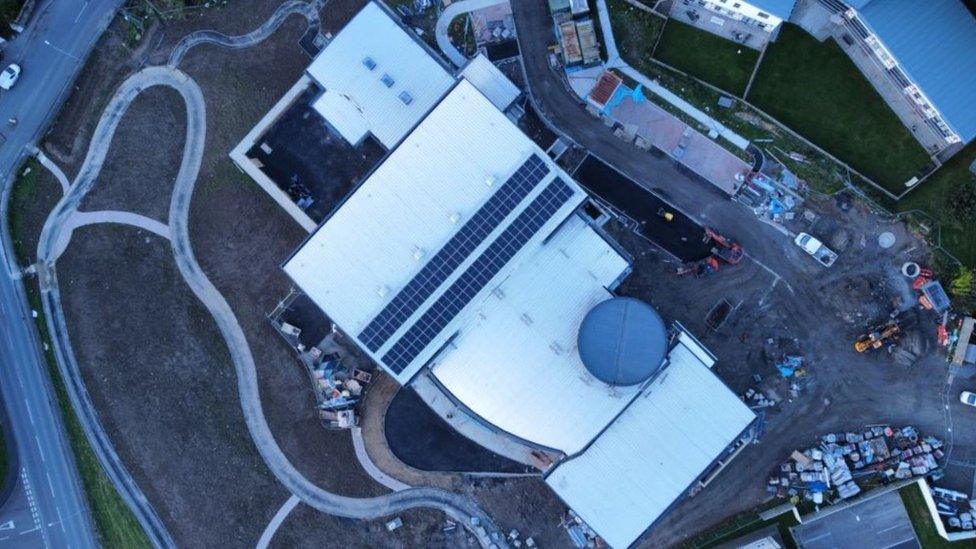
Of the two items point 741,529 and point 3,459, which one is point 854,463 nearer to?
point 741,529

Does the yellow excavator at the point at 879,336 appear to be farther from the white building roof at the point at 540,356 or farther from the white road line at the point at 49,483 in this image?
the white road line at the point at 49,483

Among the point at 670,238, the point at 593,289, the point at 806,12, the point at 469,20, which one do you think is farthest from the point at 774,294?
the point at 469,20

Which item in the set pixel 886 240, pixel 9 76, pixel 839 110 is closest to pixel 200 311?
pixel 9 76

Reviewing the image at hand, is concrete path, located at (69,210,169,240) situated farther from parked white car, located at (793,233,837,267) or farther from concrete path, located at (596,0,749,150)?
parked white car, located at (793,233,837,267)

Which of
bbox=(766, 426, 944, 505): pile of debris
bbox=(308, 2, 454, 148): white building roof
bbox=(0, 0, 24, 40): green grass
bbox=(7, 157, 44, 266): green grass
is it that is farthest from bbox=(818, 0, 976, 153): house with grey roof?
bbox=(7, 157, 44, 266): green grass

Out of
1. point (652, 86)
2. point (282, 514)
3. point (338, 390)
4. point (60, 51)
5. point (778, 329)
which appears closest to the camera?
point (778, 329)

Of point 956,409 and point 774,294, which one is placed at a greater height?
point 956,409

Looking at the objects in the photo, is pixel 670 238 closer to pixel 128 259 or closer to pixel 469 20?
pixel 469 20
